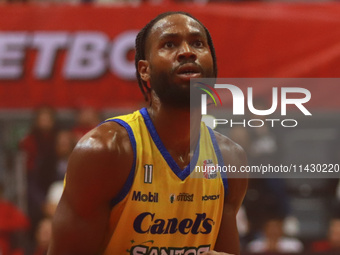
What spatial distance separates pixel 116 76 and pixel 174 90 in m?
4.19

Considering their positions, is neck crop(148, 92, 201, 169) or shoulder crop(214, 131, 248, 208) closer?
neck crop(148, 92, 201, 169)

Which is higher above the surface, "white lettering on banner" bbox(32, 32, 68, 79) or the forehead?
the forehead

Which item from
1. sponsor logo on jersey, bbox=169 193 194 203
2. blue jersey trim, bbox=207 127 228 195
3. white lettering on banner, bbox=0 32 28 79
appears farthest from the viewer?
white lettering on banner, bbox=0 32 28 79

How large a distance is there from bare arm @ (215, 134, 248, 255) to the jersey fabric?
A: 0.06 meters

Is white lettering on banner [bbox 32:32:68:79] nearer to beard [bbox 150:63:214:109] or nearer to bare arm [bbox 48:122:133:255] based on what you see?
beard [bbox 150:63:214:109]

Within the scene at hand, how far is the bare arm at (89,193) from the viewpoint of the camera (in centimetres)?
274

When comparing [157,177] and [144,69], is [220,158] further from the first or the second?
[144,69]

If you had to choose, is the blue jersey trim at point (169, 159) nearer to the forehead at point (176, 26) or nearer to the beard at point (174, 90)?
the beard at point (174, 90)

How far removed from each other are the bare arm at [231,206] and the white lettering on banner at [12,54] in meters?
4.26

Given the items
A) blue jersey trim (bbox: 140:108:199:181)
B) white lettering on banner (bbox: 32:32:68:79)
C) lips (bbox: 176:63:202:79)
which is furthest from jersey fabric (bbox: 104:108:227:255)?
white lettering on banner (bbox: 32:32:68:79)

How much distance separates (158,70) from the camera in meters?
2.91

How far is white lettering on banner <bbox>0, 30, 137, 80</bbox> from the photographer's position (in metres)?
6.96

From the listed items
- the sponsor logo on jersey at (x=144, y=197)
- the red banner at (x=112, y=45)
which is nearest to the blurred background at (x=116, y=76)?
the red banner at (x=112, y=45)

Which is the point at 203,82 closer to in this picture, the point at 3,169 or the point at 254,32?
the point at 254,32
